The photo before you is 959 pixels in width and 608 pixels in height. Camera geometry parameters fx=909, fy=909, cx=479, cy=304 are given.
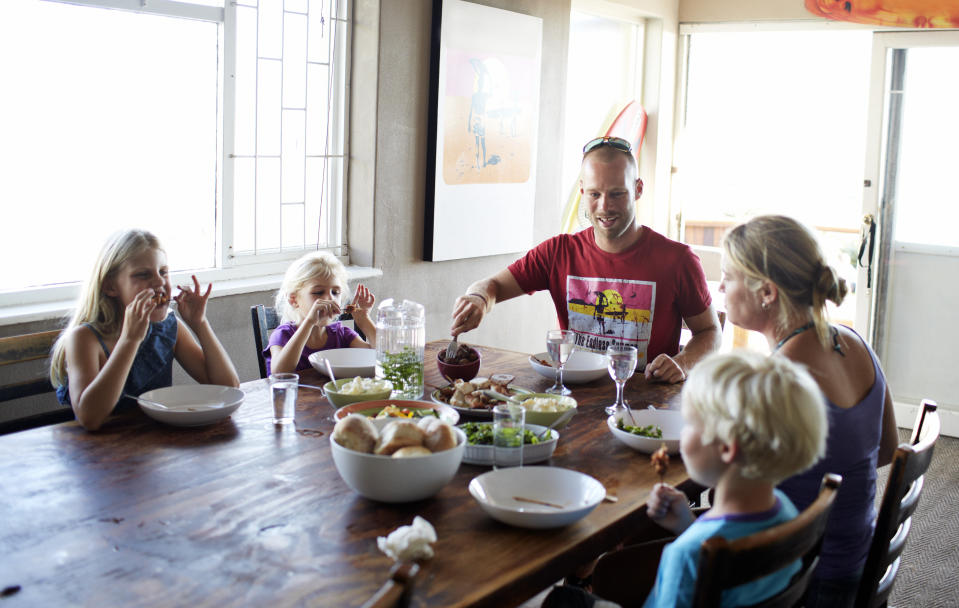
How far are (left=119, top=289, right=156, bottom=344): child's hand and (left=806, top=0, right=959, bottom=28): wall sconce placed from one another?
412 cm

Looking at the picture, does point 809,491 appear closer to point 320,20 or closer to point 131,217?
point 131,217

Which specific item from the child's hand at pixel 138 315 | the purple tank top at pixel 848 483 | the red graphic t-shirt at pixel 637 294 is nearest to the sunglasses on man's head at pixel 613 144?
the red graphic t-shirt at pixel 637 294

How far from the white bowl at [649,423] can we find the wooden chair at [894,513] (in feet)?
1.37

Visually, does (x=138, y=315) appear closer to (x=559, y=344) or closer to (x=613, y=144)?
(x=559, y=344)

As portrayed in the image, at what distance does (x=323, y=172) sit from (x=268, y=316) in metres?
1.13

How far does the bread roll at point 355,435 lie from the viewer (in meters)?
1.57

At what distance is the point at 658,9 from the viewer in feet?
17.3

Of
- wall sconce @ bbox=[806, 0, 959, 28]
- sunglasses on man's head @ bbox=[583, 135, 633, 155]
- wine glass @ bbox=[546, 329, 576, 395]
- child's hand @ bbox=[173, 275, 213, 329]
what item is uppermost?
wall sconce @ bbox=[806, 0, 959, 28]

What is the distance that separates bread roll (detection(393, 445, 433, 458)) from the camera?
153cm

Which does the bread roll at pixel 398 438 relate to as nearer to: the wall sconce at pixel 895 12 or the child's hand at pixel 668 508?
the child's hand at pixel 668 508

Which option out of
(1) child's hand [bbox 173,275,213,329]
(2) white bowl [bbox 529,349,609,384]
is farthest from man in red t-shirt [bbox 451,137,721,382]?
(1) child's hand [bbox 173,275,213,329]

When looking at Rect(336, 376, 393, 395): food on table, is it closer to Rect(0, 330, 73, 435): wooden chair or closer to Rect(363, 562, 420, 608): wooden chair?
Rect(0, 330, 73, 435): wooden chair

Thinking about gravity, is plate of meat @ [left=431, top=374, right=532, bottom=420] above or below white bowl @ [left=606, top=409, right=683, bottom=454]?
above

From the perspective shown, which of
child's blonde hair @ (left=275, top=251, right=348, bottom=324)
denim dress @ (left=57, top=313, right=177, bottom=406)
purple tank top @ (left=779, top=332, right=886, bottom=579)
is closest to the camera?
purple tank top @ (left=779, top=332, right=886, bottom=579)
